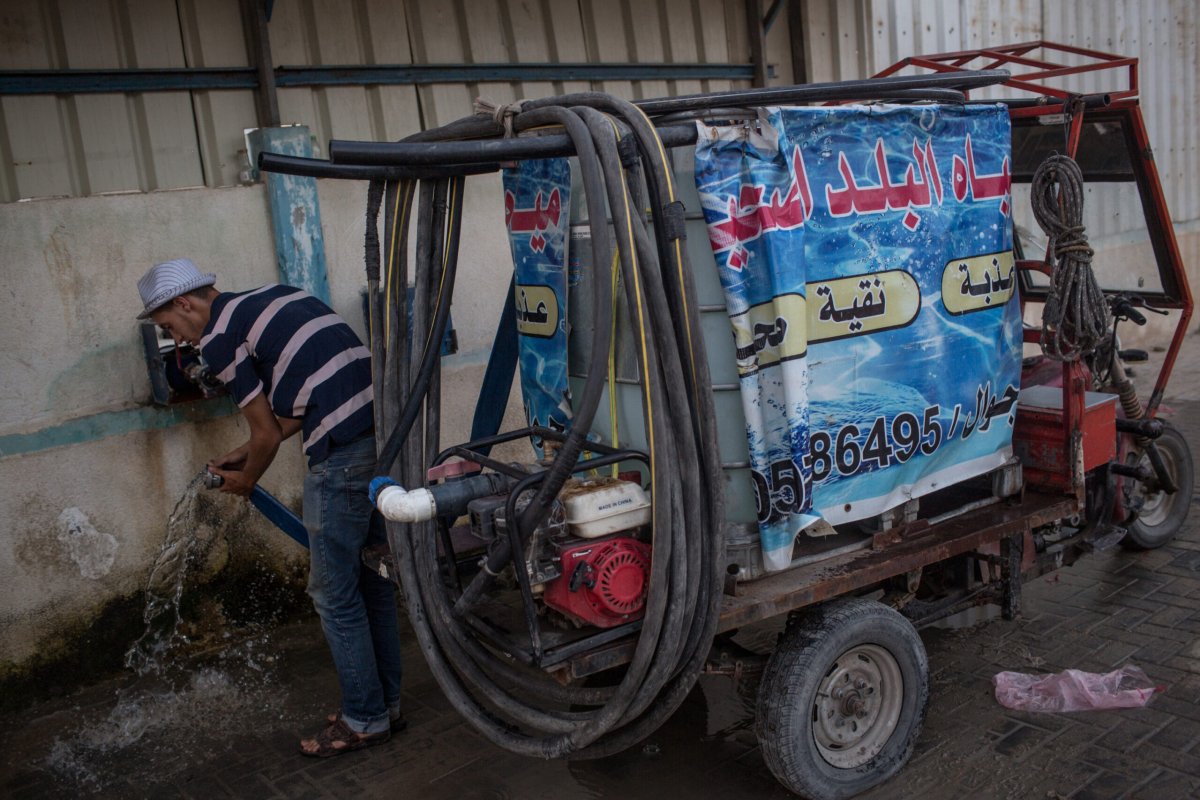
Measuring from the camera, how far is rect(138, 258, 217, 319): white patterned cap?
149 inches

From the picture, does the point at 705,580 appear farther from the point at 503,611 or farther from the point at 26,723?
the point at 26,723

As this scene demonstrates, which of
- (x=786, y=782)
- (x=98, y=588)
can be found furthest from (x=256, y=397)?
(x=786, y=782)

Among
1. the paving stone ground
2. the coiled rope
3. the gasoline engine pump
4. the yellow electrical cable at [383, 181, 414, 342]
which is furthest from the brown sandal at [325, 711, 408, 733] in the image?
the coiled rope

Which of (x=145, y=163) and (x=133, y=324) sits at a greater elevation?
(x=145, y=163)

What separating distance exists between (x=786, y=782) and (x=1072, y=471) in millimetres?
1692

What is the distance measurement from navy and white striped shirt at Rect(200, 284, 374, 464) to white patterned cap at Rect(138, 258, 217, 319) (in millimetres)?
133

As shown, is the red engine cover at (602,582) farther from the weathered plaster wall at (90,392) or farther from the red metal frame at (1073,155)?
the weathered plaster wall at (90,392)

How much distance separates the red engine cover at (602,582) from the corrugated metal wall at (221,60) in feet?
9.61

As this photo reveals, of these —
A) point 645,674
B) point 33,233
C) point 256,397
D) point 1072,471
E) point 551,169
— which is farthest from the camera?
point 33,233

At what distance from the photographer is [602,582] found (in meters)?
2.85

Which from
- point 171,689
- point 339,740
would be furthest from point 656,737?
point 171,689

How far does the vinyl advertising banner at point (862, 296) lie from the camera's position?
121 inches

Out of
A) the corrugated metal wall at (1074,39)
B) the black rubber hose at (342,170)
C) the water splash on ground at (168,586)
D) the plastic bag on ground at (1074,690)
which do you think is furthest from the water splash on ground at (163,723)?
the corrugated metal wall at (1074,39)

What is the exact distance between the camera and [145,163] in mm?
4562
